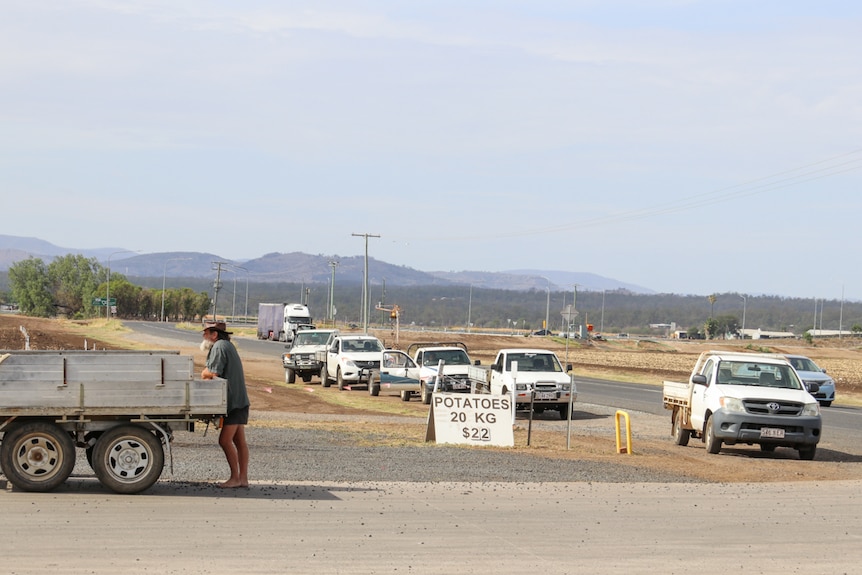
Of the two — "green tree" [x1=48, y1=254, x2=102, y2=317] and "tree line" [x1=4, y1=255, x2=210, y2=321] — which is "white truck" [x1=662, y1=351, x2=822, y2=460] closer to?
"tree line" [x1=4, y1=255, x2=210, y2=321]

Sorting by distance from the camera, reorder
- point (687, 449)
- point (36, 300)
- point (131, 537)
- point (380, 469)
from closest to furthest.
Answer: point (131, 537) < point (380, 469) < point (687, 449) < point (36, 300)

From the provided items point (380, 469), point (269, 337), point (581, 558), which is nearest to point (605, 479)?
point (380, 469)

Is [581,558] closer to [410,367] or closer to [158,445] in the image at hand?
[158,445]

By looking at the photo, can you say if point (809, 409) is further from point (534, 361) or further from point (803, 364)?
point (803, 364)

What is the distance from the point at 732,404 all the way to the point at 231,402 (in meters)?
10.8

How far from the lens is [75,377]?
42.3ft

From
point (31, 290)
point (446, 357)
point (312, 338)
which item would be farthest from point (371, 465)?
point (31, 290)

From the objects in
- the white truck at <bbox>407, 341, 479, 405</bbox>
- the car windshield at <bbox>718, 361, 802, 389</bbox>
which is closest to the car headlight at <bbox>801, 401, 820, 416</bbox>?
the car windshield at <bbox>718, 361, 802, 389</bbox>

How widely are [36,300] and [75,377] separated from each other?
175 meters

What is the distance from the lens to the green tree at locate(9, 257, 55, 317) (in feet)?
588

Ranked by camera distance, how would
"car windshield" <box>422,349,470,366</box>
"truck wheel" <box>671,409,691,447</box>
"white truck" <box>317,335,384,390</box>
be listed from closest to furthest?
"truck wheel" <box>671,409,691,447</box> → "car windshield" <box>422,349,470,366</box> → "white truck" <box>317,335,384,390</box>

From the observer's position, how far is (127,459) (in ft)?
42.2

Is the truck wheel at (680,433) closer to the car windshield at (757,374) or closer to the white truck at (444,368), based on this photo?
the car windshield at (757,374)

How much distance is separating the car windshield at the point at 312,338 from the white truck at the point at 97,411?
30487 millimetres
